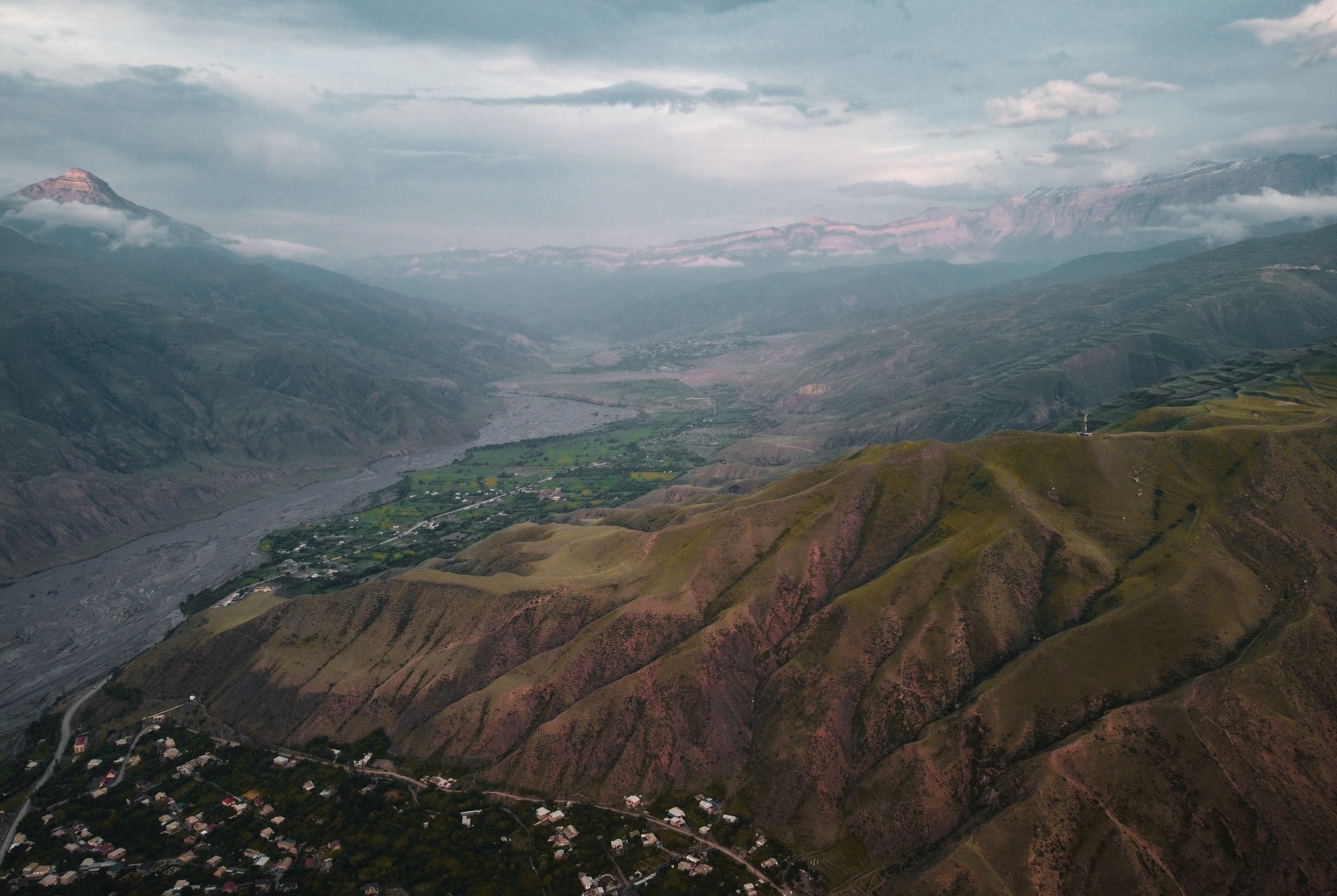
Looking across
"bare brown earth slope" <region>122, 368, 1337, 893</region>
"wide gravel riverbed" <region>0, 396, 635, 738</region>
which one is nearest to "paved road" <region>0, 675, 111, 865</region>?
"wide gravel riverbed" <region>0, 396, 635, 738</region>

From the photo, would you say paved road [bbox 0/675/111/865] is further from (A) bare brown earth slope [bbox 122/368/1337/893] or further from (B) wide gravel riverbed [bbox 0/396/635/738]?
(A) bare brown earth slope [bbox 122/368/1337/893]

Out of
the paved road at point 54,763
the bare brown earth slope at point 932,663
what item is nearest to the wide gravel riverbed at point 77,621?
the paved road at point 54,763

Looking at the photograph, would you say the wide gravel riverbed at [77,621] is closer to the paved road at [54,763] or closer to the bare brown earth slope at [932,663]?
the paved road at [54,763]

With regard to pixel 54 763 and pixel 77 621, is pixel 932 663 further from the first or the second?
pixel 77 621

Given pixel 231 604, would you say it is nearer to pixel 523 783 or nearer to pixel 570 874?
pixel 523 783

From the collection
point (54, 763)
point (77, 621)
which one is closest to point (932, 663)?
point (54, 763)

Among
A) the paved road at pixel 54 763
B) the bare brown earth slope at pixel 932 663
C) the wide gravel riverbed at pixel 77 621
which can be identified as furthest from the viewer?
the wide gravel riverbed at pixel 77 621

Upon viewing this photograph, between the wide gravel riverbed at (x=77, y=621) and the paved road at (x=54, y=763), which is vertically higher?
the paved road at (x=54, y=763)
